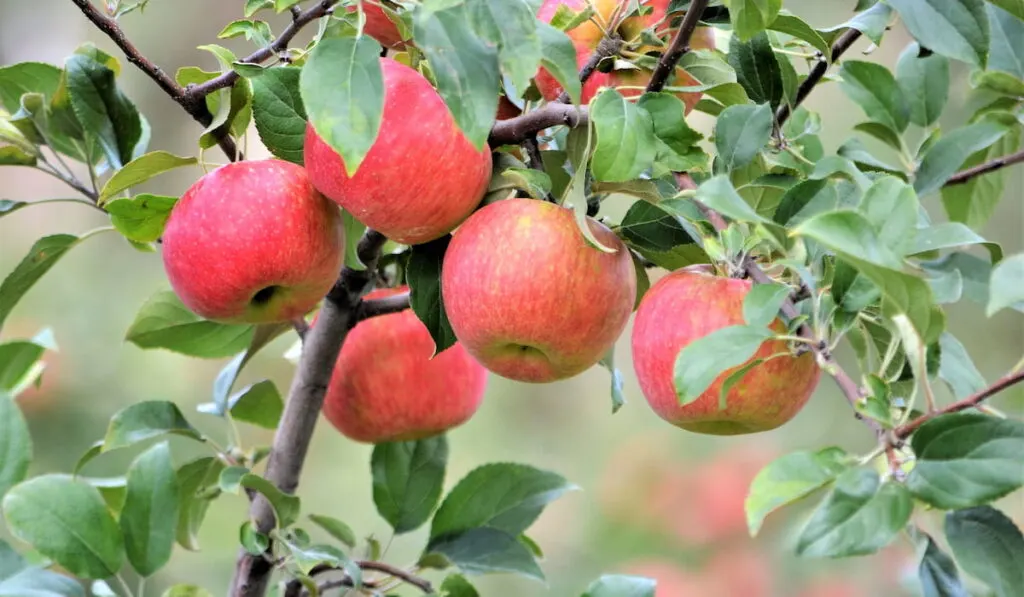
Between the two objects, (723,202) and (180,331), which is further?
(180,331)

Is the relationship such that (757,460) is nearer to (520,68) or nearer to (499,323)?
(499,323)

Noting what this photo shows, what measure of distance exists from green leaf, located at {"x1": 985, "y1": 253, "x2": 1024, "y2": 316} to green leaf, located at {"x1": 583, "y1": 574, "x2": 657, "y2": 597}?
0.37m

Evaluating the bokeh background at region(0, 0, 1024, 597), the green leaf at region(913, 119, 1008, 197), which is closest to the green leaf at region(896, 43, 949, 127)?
the green leaf at region(913, 119, 1008, 197)

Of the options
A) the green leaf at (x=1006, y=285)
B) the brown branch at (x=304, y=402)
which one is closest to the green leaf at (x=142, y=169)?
the brown branch at (x=304, y=402)

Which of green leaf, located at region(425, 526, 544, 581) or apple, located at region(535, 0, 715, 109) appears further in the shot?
green leaf, located at region(425, 526, 544, 581)

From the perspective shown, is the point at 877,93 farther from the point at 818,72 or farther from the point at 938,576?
the point at 938,576

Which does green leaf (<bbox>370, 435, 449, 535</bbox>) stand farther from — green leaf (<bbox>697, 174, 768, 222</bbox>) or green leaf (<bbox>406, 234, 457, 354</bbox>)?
green leaf (<bbox>697, 174, 768, 222</bbox>)

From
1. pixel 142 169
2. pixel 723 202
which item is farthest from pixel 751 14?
pixel 142 169

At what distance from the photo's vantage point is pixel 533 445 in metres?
1.94

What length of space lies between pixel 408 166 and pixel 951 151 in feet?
1.11

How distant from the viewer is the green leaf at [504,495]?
2.60 ft

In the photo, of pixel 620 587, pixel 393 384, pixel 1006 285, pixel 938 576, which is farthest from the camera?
pixel 393 384

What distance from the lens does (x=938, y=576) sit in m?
0.49

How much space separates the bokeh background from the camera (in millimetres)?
1649
